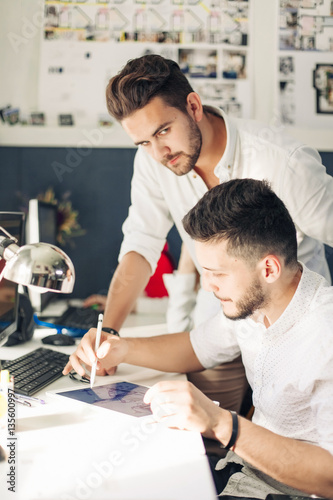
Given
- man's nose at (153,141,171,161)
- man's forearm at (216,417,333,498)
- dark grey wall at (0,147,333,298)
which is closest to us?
man's forearm at (216,417,333,498)

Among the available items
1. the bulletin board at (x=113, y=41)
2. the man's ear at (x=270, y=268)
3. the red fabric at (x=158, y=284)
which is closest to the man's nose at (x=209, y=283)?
the man's ear at (x=270, y=268)

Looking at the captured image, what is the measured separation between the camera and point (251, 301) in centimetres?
111

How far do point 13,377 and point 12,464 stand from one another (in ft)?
1.30

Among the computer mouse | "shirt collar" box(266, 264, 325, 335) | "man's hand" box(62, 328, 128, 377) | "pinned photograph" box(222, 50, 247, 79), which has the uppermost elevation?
"pinned photograph" box(222, 50, 247, 79)

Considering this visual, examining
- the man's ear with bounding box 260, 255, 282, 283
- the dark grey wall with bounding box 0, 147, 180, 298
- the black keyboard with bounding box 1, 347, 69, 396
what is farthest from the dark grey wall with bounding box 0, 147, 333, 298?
the man's ear with bounding box 260, 255, 282, 283

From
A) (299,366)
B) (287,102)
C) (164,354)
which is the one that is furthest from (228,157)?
(287,102)

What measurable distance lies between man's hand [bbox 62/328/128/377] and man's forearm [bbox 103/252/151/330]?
0.22 metres

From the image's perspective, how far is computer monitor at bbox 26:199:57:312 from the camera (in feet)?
5.92

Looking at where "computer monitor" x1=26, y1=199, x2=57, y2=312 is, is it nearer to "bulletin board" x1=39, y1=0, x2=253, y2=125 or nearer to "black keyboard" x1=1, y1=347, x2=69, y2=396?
"black keyboard" x1=1, y1=347, x2=69, y2=396

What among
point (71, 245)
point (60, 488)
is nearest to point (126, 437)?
point (60, 488)

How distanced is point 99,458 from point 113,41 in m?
2.16

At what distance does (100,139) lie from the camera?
254 cm

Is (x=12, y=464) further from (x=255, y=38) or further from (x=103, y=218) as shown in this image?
(x=255, y=38)

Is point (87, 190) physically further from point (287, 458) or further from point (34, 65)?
point (287, 458)
